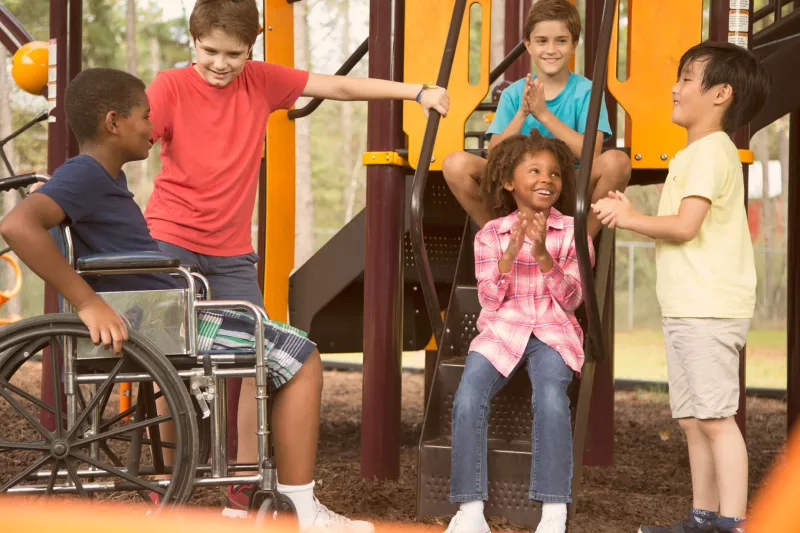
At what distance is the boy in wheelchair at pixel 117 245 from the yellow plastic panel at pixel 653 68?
5.43 feet

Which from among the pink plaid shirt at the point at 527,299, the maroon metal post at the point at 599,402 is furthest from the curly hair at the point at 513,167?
the maroon metal post at the point at 599,402

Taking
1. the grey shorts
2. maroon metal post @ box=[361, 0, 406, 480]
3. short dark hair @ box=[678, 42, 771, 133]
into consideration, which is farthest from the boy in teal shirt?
the grey shorts

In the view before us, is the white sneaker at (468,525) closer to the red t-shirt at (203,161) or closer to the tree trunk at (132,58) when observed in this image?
the red t-shirt at (203,161)

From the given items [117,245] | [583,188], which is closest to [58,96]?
[117,245]

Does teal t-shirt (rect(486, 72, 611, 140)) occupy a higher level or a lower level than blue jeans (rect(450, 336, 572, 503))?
higher

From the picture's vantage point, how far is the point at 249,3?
11.1 ft

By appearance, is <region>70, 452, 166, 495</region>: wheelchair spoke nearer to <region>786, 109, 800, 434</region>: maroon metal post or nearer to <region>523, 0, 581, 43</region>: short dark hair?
<region>523, 0, 581, 43</region>: short dark hair

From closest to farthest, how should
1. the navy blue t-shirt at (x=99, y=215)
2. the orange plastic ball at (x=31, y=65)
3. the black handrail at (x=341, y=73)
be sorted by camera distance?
the navy blue t-shirt at (x=99, y=215) → the black handrail at (x=341, y=73) → the orange plastic ball at (x=31, y=65)

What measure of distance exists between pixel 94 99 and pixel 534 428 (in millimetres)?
1631

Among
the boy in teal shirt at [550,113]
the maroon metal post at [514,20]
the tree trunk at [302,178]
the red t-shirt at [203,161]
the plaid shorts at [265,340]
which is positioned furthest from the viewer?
the tree trunk at [302,178]

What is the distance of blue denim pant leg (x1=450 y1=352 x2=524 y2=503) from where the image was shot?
10.1 feet

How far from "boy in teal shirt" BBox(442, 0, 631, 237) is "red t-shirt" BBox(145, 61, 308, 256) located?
31.1 inches

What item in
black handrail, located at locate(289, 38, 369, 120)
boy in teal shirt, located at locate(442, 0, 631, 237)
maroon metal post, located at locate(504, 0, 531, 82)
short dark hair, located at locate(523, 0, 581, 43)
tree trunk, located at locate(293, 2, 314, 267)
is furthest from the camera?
tree trunk, located at locate(293, 2, 314, 267)

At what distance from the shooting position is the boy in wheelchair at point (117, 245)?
8.34 ft
